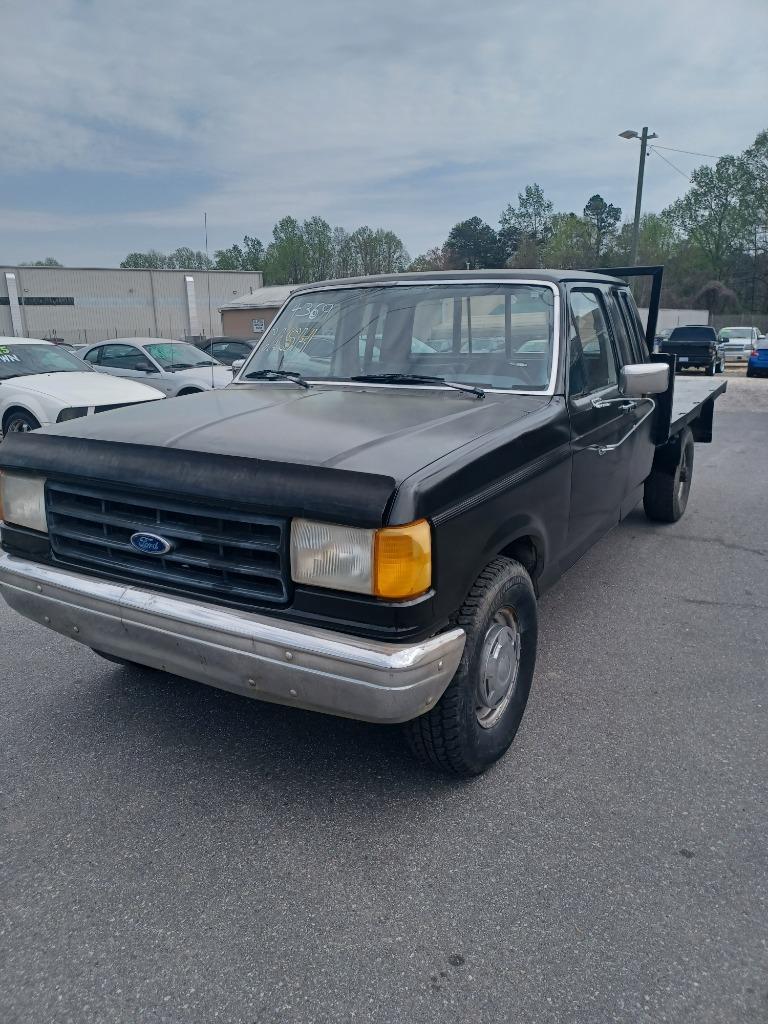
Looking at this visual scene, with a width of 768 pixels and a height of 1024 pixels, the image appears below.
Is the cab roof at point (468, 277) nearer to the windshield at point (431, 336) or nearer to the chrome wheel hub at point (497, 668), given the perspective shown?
the windshield at point (431, 336)

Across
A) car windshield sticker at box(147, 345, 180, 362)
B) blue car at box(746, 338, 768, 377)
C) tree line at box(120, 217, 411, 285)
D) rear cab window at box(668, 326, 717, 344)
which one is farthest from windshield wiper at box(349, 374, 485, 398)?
tree line at box(120, 217, 411, 285)

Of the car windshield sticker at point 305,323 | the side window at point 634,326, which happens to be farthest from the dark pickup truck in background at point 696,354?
the car windshield sticker at point 305,323

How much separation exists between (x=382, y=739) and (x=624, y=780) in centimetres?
Result: 96

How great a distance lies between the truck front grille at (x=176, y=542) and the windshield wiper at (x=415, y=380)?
1.36 m

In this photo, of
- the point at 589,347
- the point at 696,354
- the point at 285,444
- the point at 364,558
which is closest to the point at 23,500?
the point at 285,444

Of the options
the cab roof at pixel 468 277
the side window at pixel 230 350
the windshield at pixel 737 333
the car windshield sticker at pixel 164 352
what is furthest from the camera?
the windshield at pixel 737 333

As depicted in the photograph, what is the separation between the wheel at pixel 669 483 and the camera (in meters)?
5.95

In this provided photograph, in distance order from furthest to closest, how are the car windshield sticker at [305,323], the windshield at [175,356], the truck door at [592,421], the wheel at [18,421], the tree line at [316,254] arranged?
1. the tree line at [316,254]
2. the windshield at [175,356]
3. the wheel at [18,421]
4. the car windshield sticker at [305,323]
5. the truck door at [592,421]

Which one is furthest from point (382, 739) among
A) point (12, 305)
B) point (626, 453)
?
point (12, 305)

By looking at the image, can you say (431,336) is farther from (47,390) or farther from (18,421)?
(18,421)

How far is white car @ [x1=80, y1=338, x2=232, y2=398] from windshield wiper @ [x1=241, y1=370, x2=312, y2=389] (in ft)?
28.0

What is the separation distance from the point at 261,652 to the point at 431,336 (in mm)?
2024

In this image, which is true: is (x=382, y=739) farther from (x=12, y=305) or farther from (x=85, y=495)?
(x=12, y=305)

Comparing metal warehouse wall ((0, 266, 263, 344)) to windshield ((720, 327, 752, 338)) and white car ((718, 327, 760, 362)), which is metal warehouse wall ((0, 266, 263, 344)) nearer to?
windshield ((720, 327, 752, 338))
